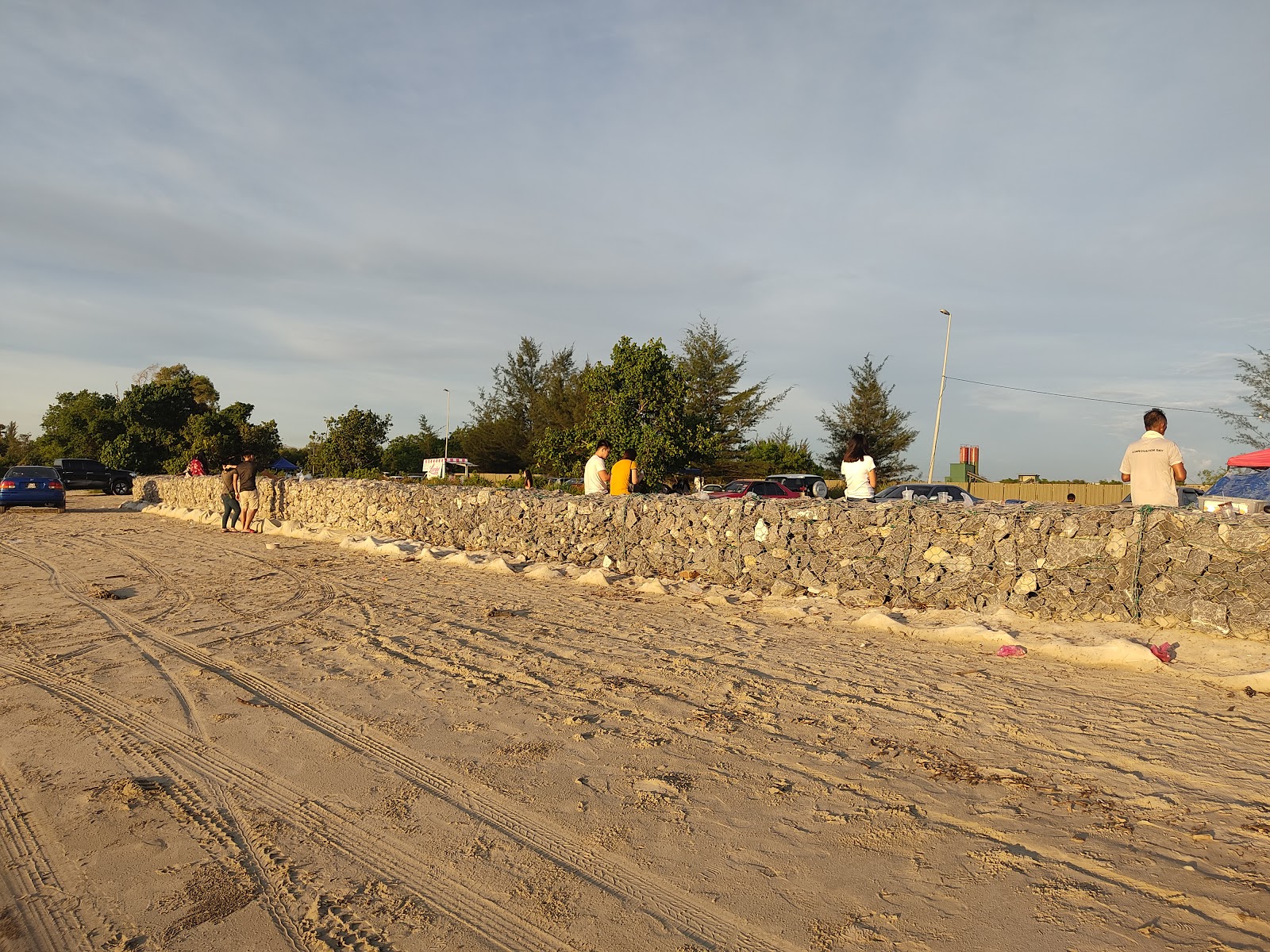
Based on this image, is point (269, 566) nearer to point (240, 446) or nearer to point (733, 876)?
point (733, 876)

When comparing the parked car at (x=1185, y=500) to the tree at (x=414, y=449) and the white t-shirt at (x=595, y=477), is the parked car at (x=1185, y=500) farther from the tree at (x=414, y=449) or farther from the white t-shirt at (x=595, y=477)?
the tree at (x=414, y=449)

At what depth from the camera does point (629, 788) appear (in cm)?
379

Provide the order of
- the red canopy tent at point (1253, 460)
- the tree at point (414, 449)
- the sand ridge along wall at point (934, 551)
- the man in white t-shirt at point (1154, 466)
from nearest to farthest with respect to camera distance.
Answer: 1. the sand ridge along wall at point (934, 551)
2. the man in white t-shirt at point (1154, 466)
3. the red canopy tent at point (1253, 460)
4. the tree at point (414, 449)

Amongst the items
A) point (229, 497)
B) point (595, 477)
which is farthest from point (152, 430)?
point (595, 477)

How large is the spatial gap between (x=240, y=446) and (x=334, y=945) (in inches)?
1769

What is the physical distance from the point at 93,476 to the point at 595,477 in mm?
31496

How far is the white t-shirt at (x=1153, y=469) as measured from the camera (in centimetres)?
695

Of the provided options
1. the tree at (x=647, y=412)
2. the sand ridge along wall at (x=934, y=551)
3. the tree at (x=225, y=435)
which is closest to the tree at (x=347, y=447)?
the tree at (x=225, y=435)

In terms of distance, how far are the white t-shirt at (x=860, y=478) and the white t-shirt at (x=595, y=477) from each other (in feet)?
12.6

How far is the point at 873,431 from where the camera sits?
122 ft

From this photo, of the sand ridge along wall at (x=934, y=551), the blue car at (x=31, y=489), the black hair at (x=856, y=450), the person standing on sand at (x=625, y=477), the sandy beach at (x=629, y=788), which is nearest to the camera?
the sandy beach at (x=629, y=788)

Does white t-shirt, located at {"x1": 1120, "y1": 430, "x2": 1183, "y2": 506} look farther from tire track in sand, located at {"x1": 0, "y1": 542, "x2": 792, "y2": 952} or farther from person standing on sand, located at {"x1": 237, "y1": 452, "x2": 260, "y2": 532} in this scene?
person standing on sand, located at {"x1": 237, "y1": 452, "x2": 260, "y2": 532}

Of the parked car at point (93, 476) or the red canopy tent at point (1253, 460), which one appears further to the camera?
the parked car at point (93, 476)

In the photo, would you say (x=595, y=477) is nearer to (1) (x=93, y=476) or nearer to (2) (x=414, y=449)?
(1) (x=93, y=476)
